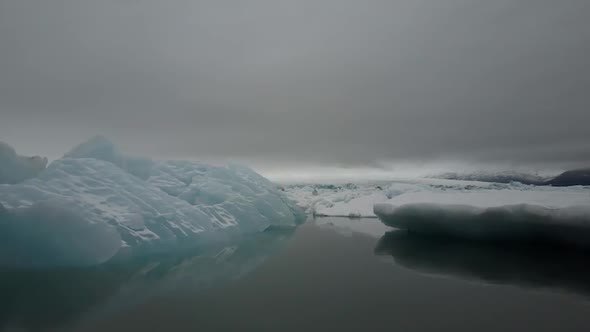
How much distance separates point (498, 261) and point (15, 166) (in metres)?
9.56

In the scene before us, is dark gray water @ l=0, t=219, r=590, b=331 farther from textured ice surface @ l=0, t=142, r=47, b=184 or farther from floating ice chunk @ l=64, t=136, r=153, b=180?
floating ice chunk @ l=64, t=136, r=153, b=180

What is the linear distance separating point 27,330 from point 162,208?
361 cm

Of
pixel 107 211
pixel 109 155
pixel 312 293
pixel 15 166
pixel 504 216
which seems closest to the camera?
pixel 312 293

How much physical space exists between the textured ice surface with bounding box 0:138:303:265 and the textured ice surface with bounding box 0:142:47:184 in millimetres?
771

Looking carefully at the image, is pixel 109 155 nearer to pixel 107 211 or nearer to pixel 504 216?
pixel 107 211

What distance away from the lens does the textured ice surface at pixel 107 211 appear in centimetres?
446

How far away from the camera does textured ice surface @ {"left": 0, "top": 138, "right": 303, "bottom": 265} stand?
4.46m

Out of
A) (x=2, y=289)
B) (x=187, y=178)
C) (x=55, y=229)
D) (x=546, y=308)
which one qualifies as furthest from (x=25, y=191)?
(x=546, y=308)

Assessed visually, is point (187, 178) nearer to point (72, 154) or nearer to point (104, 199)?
point (72, 154)

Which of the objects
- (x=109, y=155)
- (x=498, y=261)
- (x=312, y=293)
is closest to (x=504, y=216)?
(x=498, y=261)

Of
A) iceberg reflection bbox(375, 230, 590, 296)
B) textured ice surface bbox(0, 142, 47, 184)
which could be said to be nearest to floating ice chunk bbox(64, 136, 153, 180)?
textured ice surface bbox(0, 142, 47, 184)

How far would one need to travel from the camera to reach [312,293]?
11.6 ft

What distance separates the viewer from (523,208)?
5.70m

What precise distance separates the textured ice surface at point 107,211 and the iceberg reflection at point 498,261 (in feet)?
13.6
